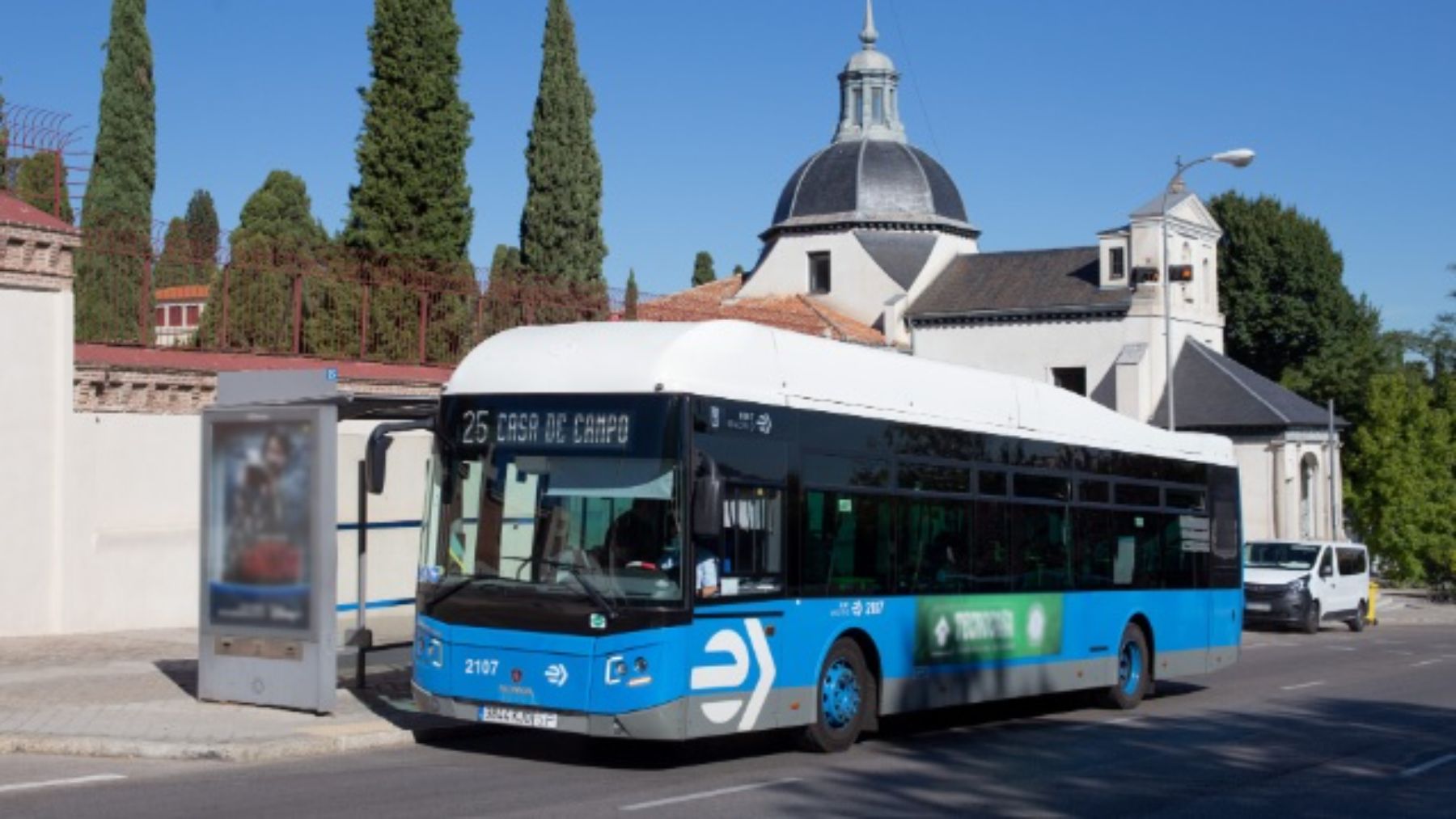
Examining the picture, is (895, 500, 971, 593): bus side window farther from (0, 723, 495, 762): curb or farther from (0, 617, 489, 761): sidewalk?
(0, 723, 495, 762): curb

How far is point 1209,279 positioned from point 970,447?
53.3 meters

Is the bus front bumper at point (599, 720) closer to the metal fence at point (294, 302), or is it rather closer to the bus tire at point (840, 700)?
the bus tire at point (840, 700)

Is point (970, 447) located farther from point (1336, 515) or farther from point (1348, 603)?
point (1336, 515)

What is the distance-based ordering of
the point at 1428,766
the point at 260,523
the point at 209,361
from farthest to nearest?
the point at 209,361 < the point at 260,523 < the point at 1428,766

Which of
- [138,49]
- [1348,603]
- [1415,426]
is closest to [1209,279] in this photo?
[1415,426]

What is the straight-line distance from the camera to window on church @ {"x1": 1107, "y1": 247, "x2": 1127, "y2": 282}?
6303 cm

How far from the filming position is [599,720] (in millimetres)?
12453

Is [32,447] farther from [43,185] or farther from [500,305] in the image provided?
[500,305]

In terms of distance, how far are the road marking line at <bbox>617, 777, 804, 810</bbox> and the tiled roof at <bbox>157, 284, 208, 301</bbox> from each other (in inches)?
531

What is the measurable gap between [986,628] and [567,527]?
17.3ft

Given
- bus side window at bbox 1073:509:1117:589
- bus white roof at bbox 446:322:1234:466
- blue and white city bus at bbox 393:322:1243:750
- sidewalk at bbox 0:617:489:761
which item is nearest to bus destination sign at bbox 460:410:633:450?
blue and white city bus at bbox 393:322:1243:750

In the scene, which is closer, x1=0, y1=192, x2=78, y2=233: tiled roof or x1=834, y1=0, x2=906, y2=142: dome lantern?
x1=0, y1=192, x2=78, y2=233: tiled roof

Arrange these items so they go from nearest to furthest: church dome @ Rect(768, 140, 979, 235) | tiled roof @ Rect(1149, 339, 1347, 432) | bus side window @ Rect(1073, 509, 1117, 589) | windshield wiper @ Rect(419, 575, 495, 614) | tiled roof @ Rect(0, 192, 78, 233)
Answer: windshield wiper @ Rect(419, 575, 495, 614)
bus side window @ Rect(1073, 509, 1117, 589)
tiled roof @ Rect(0, 192, 78, 233)
tiled roof @ Rect(1149, 339, 1347, 432)
church dome @ Rect(768, 140, 979, 235)

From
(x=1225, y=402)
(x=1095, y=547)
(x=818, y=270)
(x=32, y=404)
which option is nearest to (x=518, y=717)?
(x=1095, y=547)
